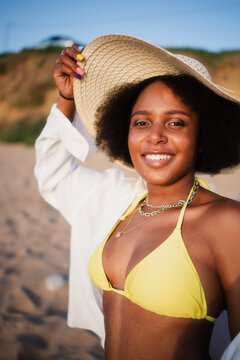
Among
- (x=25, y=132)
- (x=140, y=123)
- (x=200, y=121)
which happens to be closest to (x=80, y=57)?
(x=140, y=123)

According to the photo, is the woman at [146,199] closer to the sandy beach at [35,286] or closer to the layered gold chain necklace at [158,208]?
the layered gold chain necklace at [158,208]

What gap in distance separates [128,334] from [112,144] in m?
1.49

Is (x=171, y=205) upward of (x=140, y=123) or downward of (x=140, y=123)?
downward

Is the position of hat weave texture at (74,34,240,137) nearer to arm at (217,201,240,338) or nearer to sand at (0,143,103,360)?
arm at (217,201,240,338)

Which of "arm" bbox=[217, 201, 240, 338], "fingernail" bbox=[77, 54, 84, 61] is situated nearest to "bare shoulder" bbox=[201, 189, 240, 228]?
"arm" bbox=[217, 201, 240, 338]

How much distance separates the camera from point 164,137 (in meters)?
1.58

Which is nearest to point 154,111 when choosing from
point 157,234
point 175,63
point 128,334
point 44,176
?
point 175,63

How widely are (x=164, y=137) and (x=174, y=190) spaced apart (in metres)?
0.35

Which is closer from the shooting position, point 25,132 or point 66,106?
point 66,106

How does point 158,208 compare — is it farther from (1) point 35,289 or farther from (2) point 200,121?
(1) point 35,289

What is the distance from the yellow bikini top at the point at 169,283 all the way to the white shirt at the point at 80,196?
579 millimetres

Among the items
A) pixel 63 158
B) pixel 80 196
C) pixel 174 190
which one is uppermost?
pixel 174 190

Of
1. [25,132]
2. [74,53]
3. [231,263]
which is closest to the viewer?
[231,263]

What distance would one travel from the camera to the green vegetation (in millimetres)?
16448
